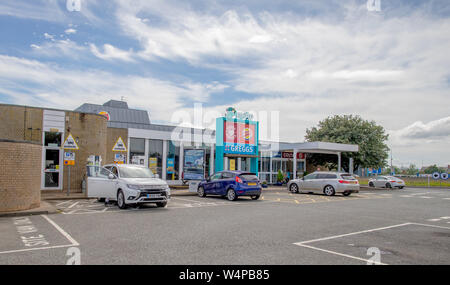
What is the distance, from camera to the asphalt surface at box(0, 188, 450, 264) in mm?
6316

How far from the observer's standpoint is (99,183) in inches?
605

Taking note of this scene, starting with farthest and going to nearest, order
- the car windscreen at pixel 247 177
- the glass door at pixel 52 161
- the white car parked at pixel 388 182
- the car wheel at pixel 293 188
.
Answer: the white car parked at pixel 388 182
the car wheel at pixel 293 188
the glass door at pixel 52 161
the car windscreen at pixel 247 177

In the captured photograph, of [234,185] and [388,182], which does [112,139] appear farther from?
[388,182]

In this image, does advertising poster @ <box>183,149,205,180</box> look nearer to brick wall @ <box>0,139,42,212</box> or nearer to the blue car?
the blue car

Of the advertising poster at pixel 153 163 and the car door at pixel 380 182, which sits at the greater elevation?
the advertising poster at pixel 153 163

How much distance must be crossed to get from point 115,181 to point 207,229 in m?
6.39

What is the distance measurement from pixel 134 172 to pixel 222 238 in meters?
7.59

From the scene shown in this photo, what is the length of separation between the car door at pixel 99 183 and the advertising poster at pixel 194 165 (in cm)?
743

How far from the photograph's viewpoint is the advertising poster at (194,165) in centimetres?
2245

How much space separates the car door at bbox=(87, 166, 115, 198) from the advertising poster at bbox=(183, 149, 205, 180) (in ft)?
24.4

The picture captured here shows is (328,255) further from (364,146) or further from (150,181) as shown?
(364,146)

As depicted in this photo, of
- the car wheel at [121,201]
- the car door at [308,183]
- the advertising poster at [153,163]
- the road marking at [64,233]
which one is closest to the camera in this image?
the road marking at [64,233]

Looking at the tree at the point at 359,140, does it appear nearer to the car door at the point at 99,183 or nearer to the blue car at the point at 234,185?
the blue car at the point at 234,185

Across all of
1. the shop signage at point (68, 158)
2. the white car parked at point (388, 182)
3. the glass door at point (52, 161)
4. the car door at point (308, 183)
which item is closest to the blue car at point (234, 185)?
the car door at point (308, 183)
